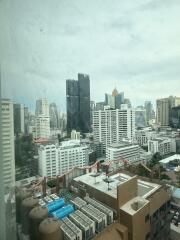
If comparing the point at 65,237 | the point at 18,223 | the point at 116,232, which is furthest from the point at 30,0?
the point at 116,232

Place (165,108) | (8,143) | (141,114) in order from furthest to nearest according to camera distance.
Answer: (141,114) < (165,108) < (8,143)

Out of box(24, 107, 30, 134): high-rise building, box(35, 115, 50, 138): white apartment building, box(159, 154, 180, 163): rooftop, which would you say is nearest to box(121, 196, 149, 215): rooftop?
box(35, 115, 50, 138): white apartment building

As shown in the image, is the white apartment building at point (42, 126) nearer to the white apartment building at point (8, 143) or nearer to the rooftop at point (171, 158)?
the white apartment building at point (8, 143)

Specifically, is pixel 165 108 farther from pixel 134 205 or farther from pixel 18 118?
pixel 18 118

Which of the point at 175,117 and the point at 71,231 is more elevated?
the point at 175,117

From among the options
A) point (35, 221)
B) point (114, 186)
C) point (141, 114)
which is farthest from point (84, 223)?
point (141, 114)

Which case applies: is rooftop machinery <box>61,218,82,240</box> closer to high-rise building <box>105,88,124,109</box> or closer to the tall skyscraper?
the tall skyscraper
